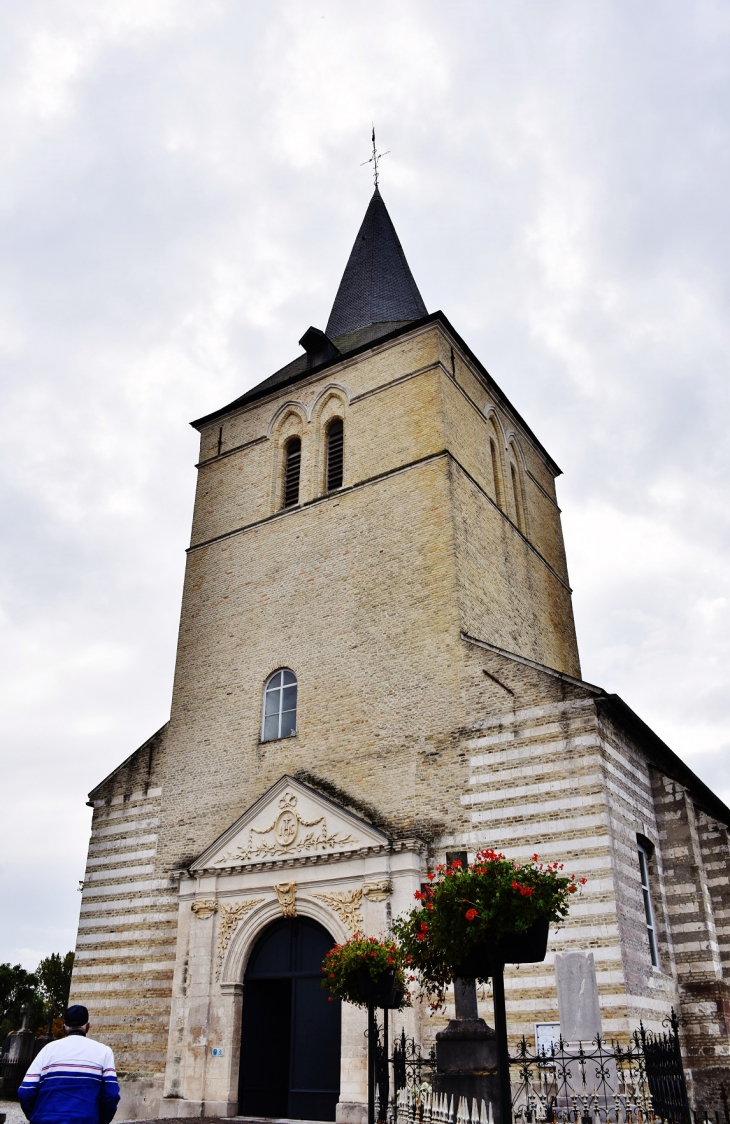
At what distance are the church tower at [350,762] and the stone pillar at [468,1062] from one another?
2.61m

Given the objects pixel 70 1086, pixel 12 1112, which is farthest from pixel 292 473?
pixel 70 1086

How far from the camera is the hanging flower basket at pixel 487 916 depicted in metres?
7.37

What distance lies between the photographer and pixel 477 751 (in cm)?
1437

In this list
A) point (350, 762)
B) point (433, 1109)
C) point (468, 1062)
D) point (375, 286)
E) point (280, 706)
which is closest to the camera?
point (433, 1109)

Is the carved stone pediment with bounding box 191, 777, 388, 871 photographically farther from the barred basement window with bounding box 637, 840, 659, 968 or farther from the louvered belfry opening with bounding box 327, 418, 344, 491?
the louvered belfry opening with bounding box 327, 418, 344, 491

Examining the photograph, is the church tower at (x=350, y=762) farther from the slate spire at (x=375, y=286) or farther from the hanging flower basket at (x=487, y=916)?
the hanging flower basket at (x=487, y=916)

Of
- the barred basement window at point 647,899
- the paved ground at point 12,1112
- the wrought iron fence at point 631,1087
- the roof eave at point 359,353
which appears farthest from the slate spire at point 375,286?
the paved ground at point 12,1112

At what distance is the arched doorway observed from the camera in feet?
45.8

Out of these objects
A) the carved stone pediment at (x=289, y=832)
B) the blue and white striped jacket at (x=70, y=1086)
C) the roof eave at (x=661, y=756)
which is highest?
the roof eave at (x=661, y=756)

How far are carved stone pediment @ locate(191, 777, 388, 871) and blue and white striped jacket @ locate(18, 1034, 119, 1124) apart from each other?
9.10 metres

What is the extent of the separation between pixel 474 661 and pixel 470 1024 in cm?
619

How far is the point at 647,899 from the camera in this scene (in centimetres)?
1420

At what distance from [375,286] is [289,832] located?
15.1m

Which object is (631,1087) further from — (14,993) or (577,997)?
(14,993)
